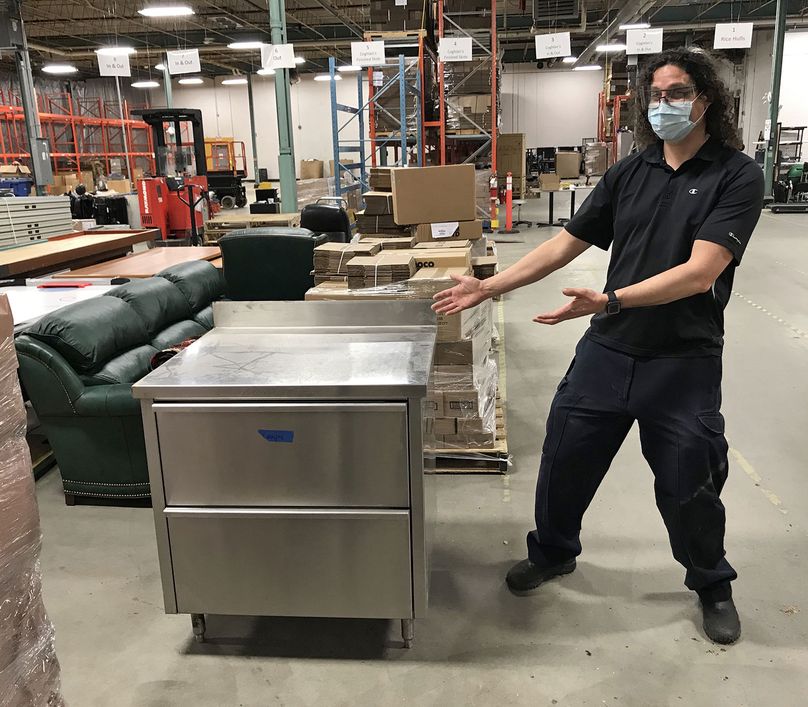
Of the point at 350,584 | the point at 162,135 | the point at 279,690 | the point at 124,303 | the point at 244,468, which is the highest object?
the point at 162,135

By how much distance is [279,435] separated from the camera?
2.23 metres

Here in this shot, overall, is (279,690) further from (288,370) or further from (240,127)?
(240,127)

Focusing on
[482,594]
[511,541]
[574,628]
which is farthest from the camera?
[511,541]

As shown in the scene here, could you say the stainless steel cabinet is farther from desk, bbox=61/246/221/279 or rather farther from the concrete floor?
desk, bbox=61/246/221/279

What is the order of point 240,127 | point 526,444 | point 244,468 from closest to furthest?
1. point 244,468
2. point 526,444
3. point 240,127

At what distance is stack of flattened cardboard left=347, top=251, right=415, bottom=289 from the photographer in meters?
3.54

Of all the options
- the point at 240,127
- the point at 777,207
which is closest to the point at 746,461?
the point at 777,207

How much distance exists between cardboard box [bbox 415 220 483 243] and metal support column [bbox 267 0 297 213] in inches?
207

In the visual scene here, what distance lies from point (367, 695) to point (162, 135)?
13.2m

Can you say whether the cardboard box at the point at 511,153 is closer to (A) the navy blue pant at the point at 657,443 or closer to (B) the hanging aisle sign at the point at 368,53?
(B) the hanging aisle sign at the point at 368,53

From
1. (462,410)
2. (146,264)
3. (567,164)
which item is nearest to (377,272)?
(462,410)

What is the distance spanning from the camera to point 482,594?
2869 millimetres

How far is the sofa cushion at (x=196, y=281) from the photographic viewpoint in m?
4.71

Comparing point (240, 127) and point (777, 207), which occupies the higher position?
point (240, 127)
